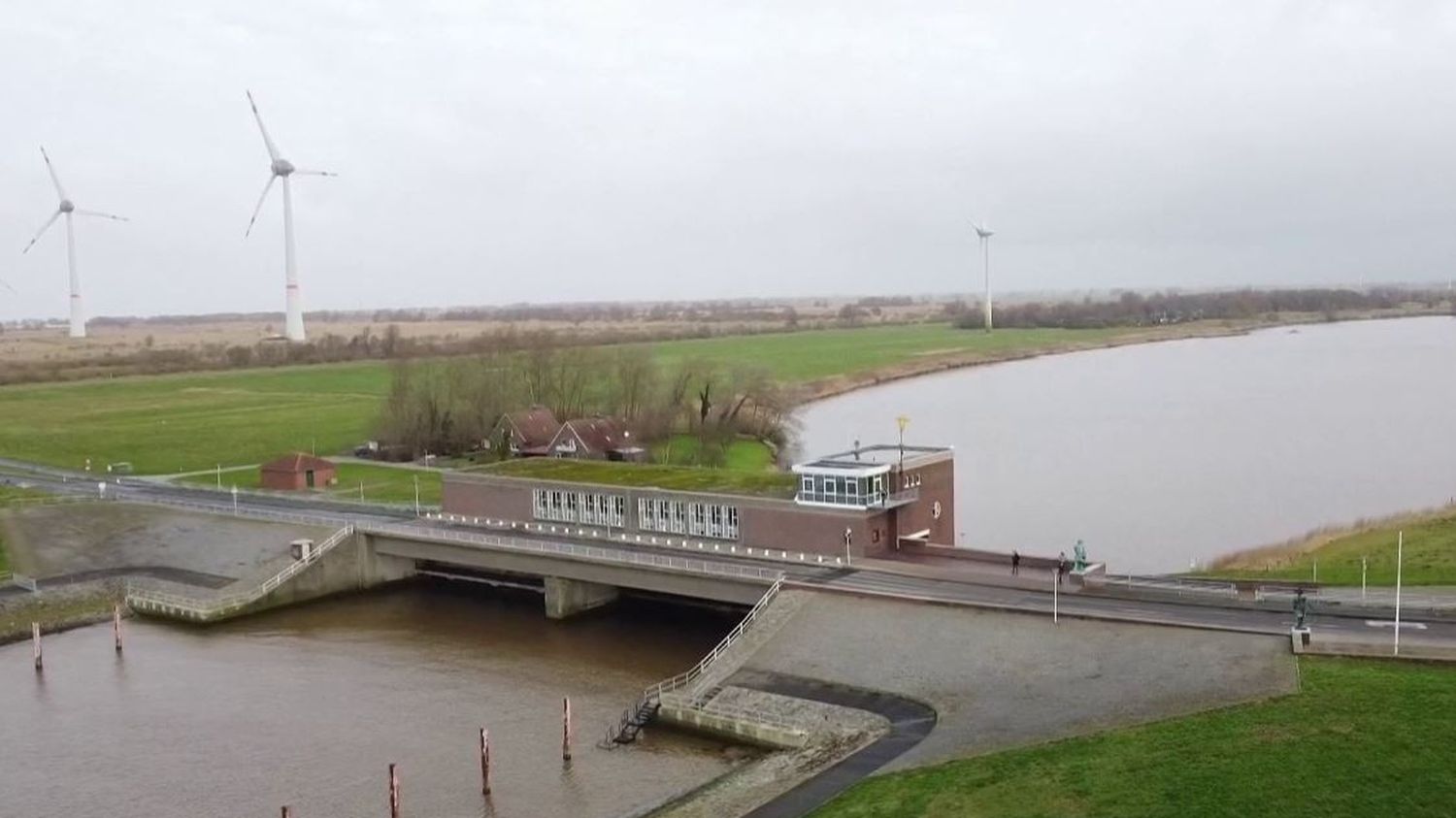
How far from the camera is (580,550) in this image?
167ft

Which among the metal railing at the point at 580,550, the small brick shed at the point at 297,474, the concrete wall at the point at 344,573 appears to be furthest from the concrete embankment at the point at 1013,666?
the small brick shed at the point at 297,474

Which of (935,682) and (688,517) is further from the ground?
(688,517)

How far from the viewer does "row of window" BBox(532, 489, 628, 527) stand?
54.5 m

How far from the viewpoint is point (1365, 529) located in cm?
5372

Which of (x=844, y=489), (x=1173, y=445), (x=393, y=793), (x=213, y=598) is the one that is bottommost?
(x=213, y=598)

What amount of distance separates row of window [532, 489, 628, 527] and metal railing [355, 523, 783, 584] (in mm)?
2293

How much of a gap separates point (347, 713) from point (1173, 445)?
63.7 metres

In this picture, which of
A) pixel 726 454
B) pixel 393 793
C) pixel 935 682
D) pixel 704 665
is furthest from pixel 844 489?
pixel 726 454

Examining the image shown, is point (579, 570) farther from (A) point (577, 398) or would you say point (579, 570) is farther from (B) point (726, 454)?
(A) point (577, 398)

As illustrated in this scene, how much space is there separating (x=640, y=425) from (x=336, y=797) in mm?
54351

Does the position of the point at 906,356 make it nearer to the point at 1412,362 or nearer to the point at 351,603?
the point at 1412,362

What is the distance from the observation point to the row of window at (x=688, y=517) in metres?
50.7

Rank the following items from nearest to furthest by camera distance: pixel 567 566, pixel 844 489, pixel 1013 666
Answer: pixel 1013 666 < pixel 844 489 < pixel 567 566

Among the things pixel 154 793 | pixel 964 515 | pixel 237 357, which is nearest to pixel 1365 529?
pixel 964 515
